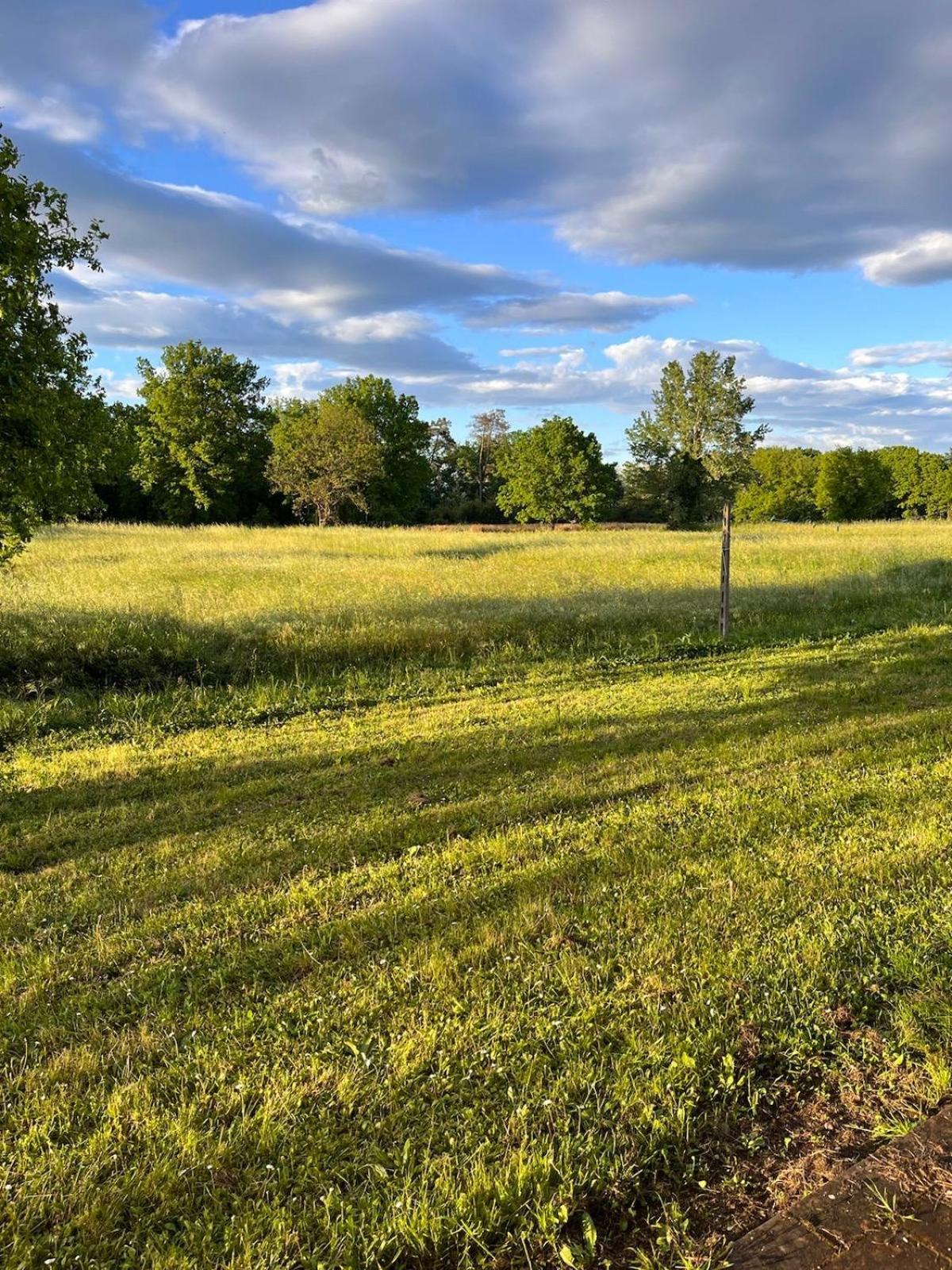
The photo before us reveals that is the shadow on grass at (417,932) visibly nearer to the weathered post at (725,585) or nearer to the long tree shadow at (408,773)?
the long tree shadow at (408,773)

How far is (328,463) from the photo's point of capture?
48.4m

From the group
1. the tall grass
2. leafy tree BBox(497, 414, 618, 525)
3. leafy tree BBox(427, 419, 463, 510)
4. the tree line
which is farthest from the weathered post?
leafy tree BBox(427, 419, 463, 510)

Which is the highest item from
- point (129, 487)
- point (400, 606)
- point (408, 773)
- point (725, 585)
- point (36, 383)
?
point (129, 487)

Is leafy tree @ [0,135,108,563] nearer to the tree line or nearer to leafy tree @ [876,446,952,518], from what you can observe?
the tree line

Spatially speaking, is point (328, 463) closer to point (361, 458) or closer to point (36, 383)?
point (361, 458)

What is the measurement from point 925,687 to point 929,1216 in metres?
7.45

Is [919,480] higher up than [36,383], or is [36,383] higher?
[919,480]

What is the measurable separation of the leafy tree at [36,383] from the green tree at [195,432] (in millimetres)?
46582

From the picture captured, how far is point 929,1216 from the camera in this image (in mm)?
1972

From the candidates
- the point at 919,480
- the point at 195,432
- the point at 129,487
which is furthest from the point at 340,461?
the point at 919,480

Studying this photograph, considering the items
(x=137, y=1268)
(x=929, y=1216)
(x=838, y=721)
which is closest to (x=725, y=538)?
(x=838, y=721)

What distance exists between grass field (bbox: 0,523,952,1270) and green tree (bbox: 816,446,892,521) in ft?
281

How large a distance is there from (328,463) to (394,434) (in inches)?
727

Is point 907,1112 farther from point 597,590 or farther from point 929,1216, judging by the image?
point 597,590
